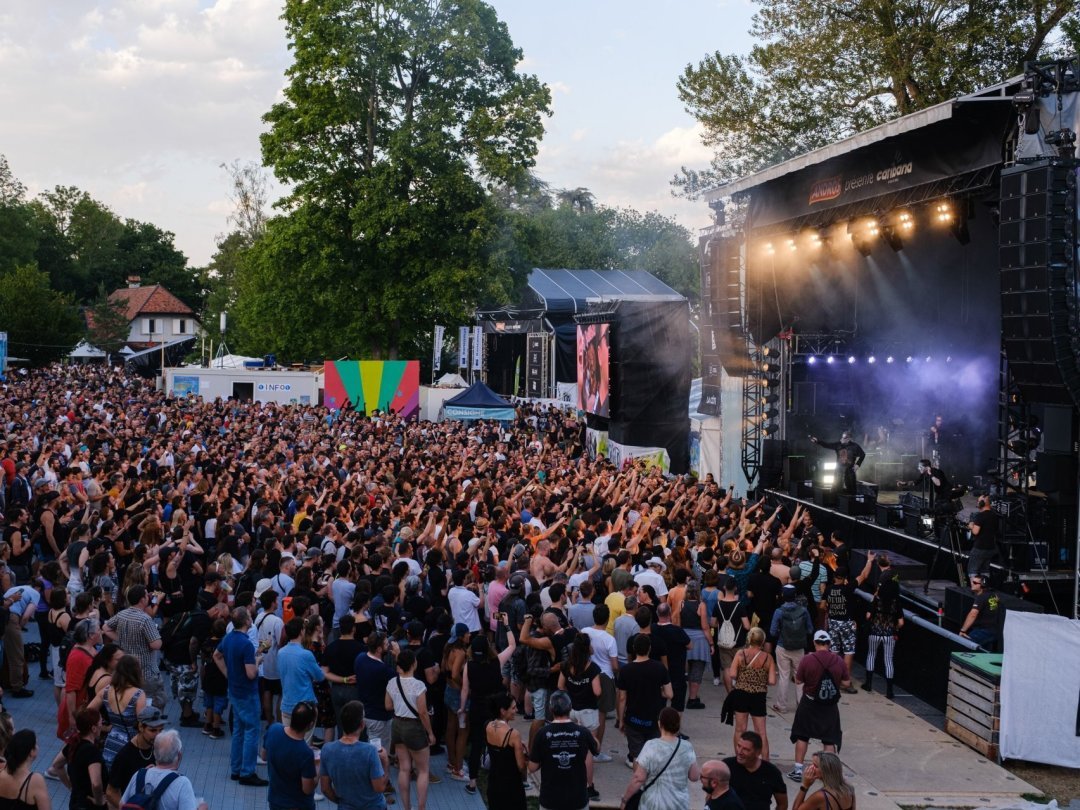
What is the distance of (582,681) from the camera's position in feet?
25.1

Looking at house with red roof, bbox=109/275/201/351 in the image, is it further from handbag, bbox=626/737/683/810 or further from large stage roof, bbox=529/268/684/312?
handbag, bbox=626/737/683/810

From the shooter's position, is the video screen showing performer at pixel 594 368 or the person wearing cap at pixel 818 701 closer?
the person wearing cap at pixel 818 701

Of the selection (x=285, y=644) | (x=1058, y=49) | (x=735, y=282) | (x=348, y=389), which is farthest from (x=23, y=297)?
(x=285, y=644)

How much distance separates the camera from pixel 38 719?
8461 millimetres

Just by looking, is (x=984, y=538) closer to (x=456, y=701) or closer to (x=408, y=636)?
(x=456, y=701)

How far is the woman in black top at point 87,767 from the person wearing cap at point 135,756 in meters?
0.15

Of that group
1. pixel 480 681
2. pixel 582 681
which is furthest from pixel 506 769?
pixel 582 681

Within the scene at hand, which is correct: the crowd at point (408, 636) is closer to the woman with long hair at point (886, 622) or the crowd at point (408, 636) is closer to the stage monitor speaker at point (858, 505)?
the woman with long hair at point (886, 622)

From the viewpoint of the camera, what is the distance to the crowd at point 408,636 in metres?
5.80

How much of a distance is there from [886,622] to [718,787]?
6312 millimetres

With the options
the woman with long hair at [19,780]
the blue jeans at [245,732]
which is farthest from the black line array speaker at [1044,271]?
the woman with long hair at [19,780]

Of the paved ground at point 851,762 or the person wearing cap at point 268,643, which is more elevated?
the person wearing cap at point 268,643

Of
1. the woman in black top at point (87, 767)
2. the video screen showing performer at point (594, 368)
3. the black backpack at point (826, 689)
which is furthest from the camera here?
the video screen showing performer at point (594, 368)

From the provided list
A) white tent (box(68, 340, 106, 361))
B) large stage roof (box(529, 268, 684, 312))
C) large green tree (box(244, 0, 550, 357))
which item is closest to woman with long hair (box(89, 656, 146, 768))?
large green tree (box(244, 0, 550, 357))
